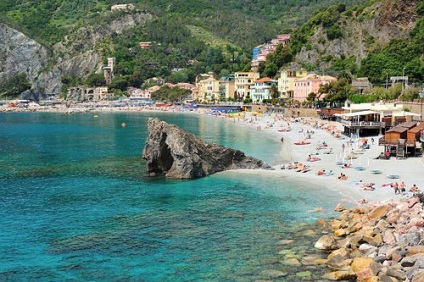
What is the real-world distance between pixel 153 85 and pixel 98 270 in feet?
584

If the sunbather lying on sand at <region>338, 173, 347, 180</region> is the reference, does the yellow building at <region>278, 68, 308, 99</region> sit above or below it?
above

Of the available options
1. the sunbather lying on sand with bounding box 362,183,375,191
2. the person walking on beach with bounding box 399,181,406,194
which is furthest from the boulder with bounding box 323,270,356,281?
the sunbather lying on sand with bounding box 362,183,375,191

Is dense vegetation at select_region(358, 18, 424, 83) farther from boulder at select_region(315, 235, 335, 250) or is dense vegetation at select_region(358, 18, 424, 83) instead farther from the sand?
boulder at select_region(315, 235, 335, 250)

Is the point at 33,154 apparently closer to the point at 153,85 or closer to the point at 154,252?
the point at 154,252

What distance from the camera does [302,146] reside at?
57531 millimetres

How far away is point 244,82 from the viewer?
14225 cm

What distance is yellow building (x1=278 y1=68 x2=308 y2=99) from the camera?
381 ft

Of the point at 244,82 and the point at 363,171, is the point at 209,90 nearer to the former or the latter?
the point at 244,82

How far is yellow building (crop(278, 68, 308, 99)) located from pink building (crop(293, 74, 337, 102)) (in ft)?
8.64

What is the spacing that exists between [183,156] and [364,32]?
8796 cm

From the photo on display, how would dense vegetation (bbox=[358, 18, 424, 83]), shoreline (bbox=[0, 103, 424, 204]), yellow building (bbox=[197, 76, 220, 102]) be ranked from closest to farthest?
1. shoreline (bbox=[0, 103, 424, 204])
2. dense vegetation (bbox=[358, 18, 424, 83])
3. yellow building (bbox=[197, 76, 220, 102])

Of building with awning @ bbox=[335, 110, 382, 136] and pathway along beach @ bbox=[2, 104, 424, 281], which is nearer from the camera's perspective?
pathway along beach @ bbox=[2, 104, 424, 281]

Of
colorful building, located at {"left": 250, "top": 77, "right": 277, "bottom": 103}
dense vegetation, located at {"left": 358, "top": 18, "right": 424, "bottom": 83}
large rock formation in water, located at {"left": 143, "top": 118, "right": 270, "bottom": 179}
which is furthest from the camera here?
colorful building, located at {"left": 250, "top": 77, "right": 277, "bottom": 103}

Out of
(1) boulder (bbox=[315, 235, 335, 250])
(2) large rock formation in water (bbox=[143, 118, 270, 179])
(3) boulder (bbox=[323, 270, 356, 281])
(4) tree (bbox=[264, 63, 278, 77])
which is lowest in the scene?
(3) boulder (bbox=[323, 270, 356, 281])
